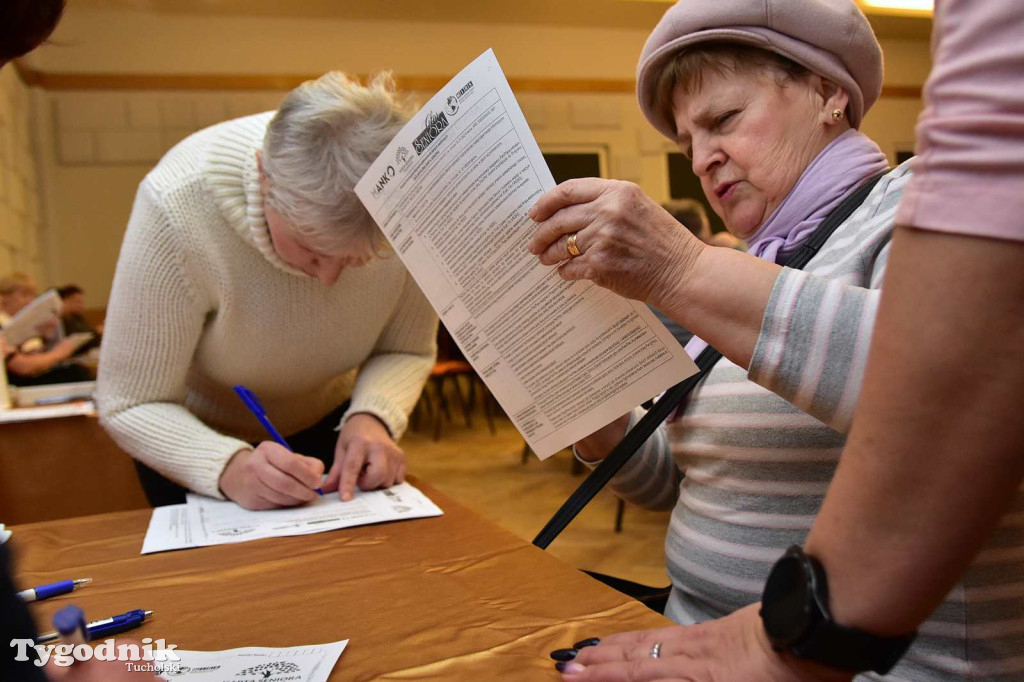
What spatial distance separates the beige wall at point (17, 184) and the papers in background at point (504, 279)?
19.9 feet

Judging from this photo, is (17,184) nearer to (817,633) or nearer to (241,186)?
(241,186)

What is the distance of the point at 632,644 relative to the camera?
0.73 m

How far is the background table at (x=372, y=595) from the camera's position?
82cm

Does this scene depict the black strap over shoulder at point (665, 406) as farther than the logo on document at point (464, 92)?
Yes

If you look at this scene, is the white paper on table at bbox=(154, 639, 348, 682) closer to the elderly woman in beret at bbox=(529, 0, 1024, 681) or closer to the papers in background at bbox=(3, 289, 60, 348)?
the elderly woman in beret at bbox=(529, 0, 1024, 681)

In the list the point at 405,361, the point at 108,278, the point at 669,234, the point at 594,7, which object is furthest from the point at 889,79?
the point at 669,234

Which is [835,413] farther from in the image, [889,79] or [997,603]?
[889,79]

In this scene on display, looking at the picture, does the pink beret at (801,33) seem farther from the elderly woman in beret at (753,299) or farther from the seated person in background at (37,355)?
the seated person in background at (37,355)

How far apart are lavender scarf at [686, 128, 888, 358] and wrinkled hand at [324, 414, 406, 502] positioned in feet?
2.20

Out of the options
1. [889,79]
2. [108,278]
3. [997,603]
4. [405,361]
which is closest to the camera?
[997,603]

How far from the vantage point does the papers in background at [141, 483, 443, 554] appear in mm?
1257

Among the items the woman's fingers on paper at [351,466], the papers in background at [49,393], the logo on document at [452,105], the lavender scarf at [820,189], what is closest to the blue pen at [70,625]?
the logo on document at [452,105]

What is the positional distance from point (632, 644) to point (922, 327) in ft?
1.34

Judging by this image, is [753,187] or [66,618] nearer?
[66,618]
